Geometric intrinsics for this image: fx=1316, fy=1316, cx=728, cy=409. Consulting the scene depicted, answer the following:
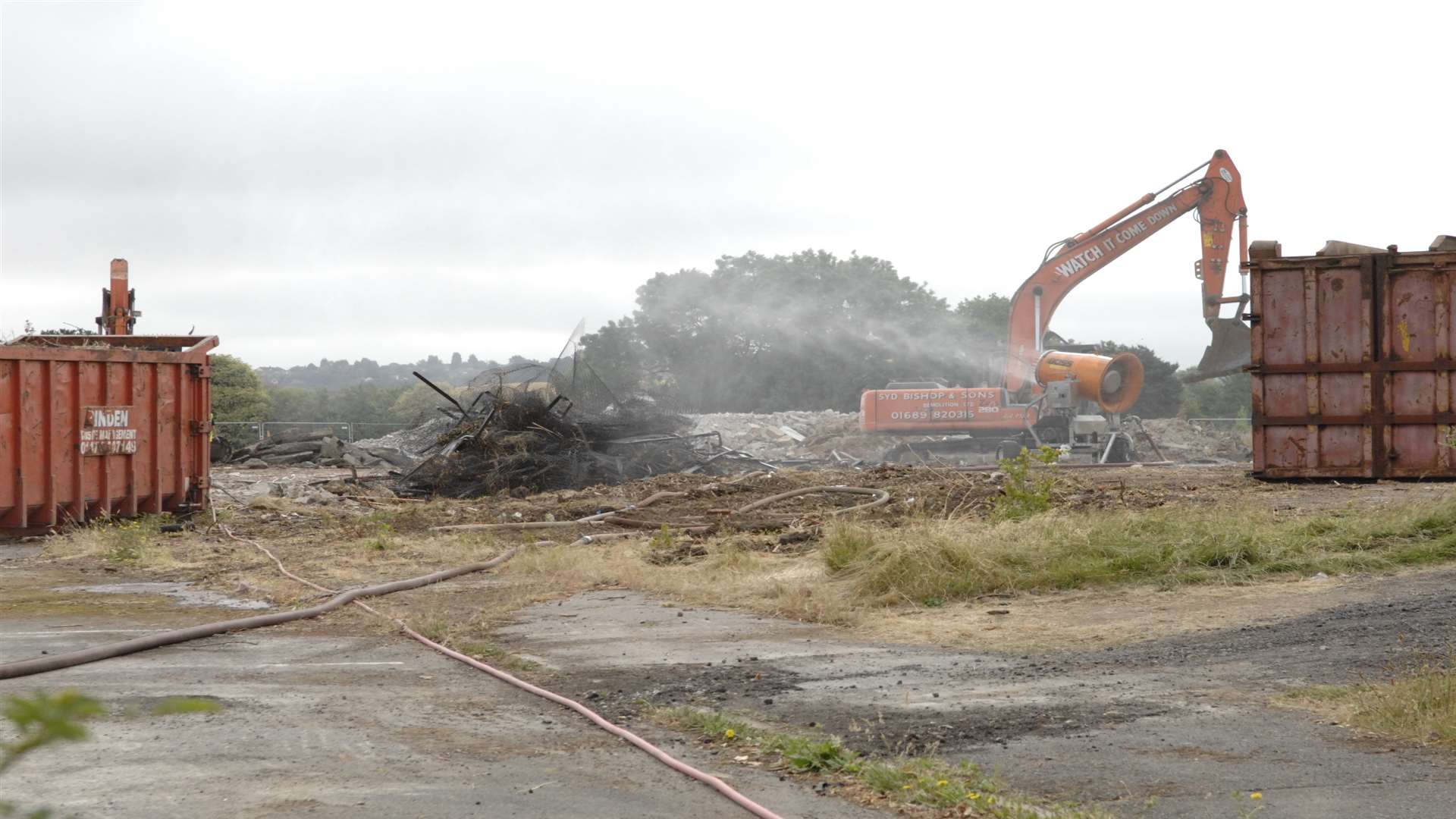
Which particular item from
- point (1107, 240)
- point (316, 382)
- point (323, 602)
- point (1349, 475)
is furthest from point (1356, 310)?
point (316, 382)

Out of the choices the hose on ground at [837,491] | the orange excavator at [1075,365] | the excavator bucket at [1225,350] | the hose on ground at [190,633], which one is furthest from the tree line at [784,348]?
the hose on ground at [190,633]

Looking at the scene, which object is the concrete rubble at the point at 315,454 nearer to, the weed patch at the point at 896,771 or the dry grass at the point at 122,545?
the dry grass at the point at 122,545

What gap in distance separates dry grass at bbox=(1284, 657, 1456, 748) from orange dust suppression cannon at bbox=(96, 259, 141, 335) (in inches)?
717

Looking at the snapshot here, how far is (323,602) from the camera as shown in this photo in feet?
32.9

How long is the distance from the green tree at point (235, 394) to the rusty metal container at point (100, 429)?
98.4ft

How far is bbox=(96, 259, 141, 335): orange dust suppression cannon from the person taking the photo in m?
19.8

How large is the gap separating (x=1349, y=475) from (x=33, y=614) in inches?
497

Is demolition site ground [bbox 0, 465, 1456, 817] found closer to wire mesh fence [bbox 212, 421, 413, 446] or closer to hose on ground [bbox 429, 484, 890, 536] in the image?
hose on ground [bbox 429, 484, 890, 536]

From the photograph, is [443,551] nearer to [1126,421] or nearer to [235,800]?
[235,800]

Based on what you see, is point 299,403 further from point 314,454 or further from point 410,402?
point 314,454

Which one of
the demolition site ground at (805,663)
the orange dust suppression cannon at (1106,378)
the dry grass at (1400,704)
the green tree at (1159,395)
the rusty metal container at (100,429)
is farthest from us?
the green tree at (1159,395)

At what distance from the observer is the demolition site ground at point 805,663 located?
4914 mm

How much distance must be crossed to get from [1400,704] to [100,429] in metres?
14.8

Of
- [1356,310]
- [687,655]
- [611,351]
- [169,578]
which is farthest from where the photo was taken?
[611,351]
